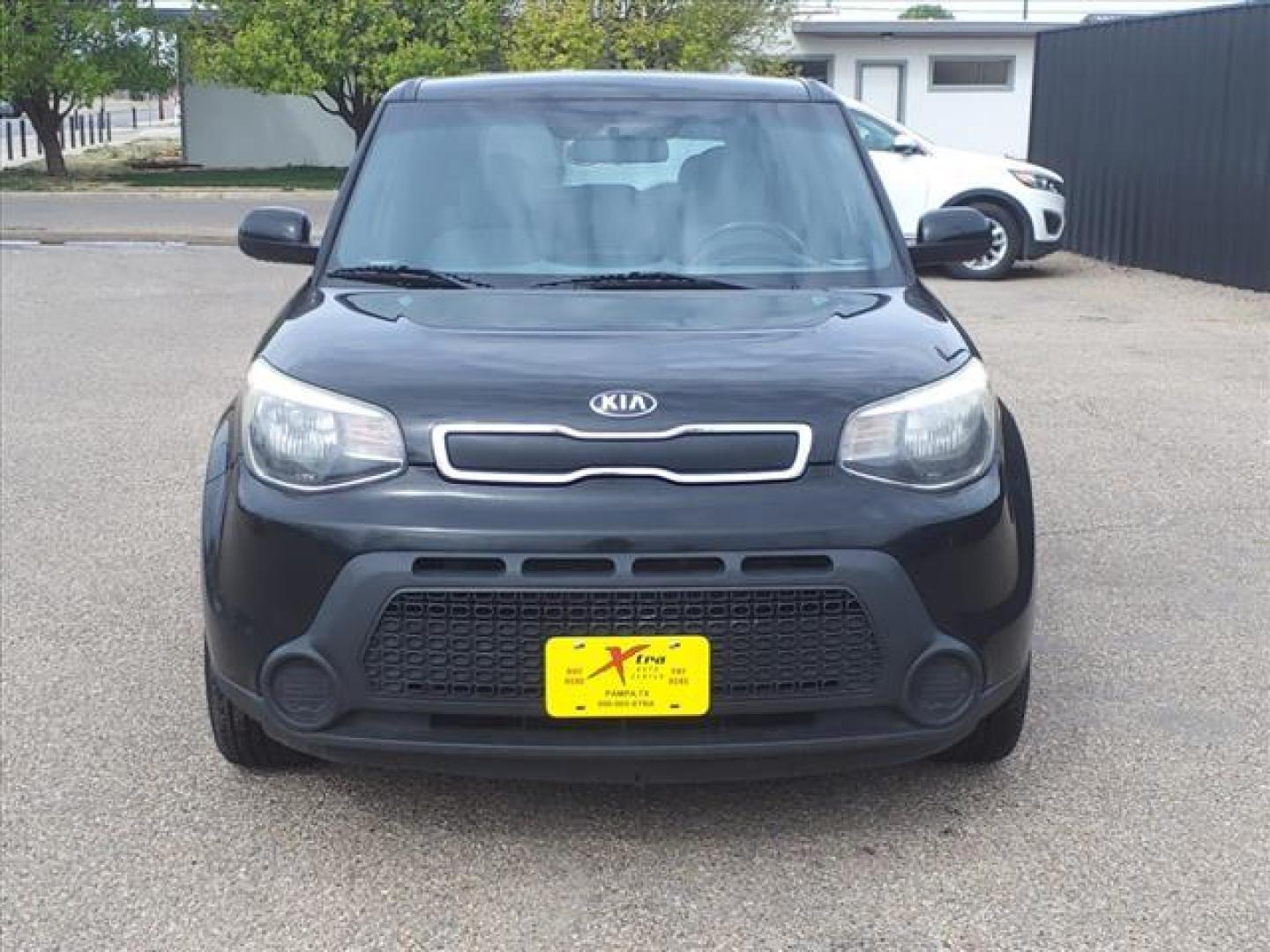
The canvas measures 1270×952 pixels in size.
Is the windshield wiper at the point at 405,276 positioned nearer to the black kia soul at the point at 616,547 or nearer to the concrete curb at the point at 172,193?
the black kia soul at the point at 616,547

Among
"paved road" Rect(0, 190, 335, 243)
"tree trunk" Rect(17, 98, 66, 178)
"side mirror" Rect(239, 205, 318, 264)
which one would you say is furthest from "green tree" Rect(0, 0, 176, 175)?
"side mirror" Rect(239, 205, 318, 264)

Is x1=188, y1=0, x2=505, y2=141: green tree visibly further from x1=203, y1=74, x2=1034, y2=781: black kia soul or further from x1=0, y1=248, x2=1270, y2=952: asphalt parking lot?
x1=203, y1=74, x2=1034, y2=781: black kia soul

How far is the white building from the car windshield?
2853cm

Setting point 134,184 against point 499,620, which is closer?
point 499,620

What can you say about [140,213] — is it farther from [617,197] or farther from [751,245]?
[751,245]

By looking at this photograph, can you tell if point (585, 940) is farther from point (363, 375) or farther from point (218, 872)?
point (363, 375)

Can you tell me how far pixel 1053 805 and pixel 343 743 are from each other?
66.7 inches

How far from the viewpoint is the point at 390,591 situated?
10.4 ft

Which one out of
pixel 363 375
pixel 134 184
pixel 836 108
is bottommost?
pixel 134 184

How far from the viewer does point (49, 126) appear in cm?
2725

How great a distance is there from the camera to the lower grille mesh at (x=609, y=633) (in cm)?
317

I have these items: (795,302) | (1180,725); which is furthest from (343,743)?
(1180,725)

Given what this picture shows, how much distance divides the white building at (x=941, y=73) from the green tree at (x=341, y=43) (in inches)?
324

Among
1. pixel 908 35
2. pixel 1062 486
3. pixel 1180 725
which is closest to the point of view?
pixel 1180 725
